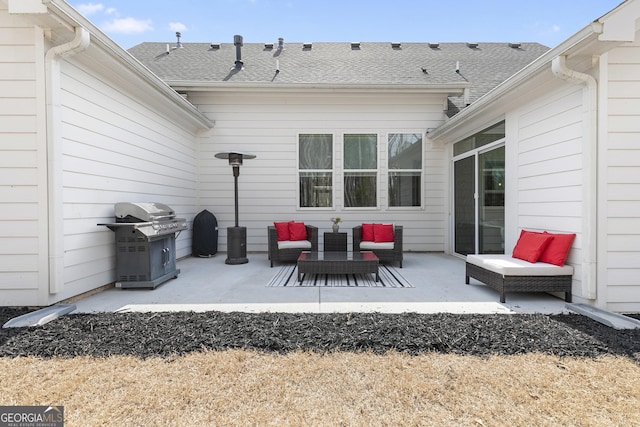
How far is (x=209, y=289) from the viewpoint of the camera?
4062mm

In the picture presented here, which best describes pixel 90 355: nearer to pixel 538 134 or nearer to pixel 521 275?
pixel 521 275

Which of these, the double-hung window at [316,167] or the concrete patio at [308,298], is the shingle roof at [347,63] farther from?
the concrete patio at [308,298]

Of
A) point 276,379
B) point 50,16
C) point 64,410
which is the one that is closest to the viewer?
point 64,410

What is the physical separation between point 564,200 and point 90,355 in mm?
4825

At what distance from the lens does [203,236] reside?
646 cm

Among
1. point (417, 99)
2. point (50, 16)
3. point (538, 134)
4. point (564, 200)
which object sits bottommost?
point (564, 200)

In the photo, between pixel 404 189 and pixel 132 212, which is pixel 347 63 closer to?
pixel 404 189

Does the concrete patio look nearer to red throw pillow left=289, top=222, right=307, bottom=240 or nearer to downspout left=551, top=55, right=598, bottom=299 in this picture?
downspout left=551, top=55, right=598, bottom=299

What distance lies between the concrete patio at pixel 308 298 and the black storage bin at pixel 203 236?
64.7 inches

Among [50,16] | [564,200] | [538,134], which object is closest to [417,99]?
[538,134]

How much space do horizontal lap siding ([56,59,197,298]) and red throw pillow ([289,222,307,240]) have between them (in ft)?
7.86

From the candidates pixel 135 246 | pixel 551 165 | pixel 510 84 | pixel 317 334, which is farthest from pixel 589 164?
pixel 135 246

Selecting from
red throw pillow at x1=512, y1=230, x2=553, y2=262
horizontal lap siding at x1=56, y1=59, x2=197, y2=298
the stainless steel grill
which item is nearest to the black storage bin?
horizontal lap siding at x1=56, y1=59, x2=197, y2=298

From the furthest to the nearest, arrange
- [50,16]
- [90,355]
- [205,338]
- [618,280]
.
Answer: [618,280]
[50,16]
[205,338]
[90,355]
